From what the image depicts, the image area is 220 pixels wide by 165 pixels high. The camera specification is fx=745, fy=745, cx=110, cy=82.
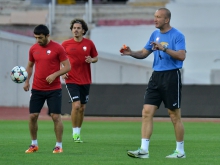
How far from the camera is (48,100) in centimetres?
1305

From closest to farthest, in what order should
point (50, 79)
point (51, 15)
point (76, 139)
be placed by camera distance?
point (50, 79) < point (76, 139) < point (51, 15)

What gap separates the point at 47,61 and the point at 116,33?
65.6 feet

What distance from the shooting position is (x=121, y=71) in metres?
30.0

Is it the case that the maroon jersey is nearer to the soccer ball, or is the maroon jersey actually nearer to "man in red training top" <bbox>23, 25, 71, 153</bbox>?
"man in red training top" <bbox>23, 25, 71, 153</bbox>

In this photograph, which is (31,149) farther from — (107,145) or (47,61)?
(107,145)

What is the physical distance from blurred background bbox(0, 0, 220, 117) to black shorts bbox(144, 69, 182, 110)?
47.7 ft

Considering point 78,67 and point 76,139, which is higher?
point 78,67

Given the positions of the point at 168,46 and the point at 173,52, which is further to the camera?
the point at 168,46

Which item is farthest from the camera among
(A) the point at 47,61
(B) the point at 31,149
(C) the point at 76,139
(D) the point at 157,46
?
(C) the point at 76,139

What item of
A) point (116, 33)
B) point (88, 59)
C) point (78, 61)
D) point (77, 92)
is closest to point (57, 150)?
point (77, 92)

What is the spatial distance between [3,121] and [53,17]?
38.0 ft

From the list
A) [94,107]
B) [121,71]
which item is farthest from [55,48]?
[121,71]

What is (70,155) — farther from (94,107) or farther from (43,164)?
(94,107)

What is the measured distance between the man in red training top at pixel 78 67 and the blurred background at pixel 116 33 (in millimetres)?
10357
